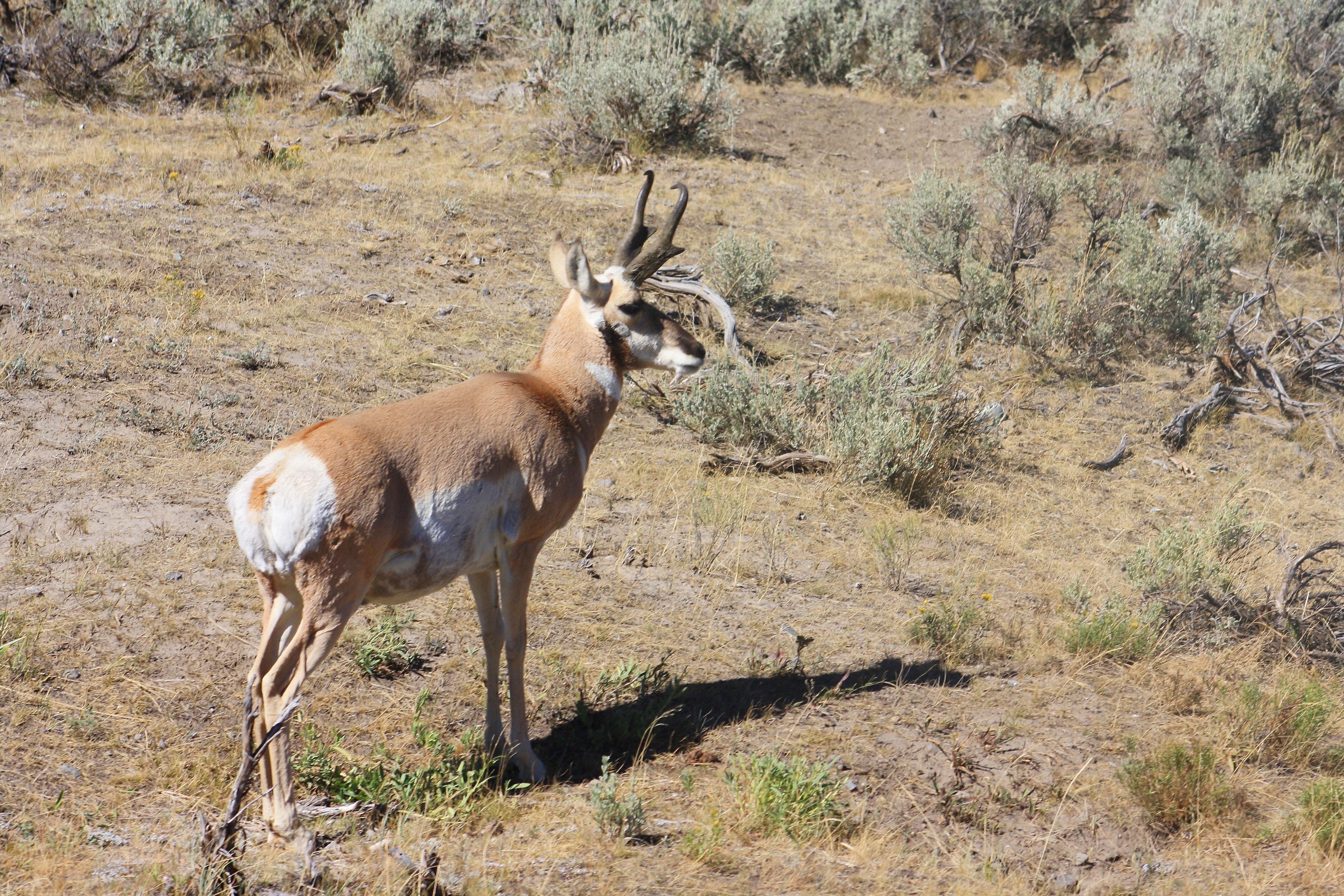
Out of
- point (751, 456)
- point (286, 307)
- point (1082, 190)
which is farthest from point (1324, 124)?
point (286, 307)

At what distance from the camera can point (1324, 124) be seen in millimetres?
16234

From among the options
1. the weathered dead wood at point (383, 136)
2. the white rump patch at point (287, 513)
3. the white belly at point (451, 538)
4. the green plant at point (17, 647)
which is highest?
the weathered dead wood at point (383, 136)

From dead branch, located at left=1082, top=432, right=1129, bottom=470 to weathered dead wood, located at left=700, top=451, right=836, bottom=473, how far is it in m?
2.50

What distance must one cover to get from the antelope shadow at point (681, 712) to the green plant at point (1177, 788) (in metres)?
1.14

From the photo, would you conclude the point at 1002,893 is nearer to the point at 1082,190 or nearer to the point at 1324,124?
the point at 1082,190

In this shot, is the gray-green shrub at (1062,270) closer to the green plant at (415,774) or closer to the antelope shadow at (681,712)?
the antelope shadow at (681,712)

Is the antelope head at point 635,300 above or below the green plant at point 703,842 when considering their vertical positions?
above

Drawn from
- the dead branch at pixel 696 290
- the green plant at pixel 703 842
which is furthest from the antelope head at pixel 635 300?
the dead branch at pixel 696 290

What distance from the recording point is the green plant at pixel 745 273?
11.2 meters

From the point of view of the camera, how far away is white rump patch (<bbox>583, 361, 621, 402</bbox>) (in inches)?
→ 199

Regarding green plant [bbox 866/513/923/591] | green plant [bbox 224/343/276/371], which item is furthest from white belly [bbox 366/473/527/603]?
green plant [bbox 224/343/276/371]

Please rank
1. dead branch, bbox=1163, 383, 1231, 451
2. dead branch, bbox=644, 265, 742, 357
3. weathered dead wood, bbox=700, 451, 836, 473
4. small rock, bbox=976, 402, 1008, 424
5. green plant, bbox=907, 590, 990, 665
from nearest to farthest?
green plant, bbox=907, 590, 990, 665 < weathered dead wood, bbox=700, 451, 836, 473 < small rock, bbox=976, 402, 1008, 424 < dead branch, bbox=644, 265, 742, 357 < dead branch, bbox=1163, 383, 1231, 451

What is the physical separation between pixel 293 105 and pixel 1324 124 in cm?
1500

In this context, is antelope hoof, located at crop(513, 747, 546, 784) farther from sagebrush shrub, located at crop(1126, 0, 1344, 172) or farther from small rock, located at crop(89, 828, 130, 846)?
sagebrush shrub, located at crop(1126, 0, 1344, 172)
